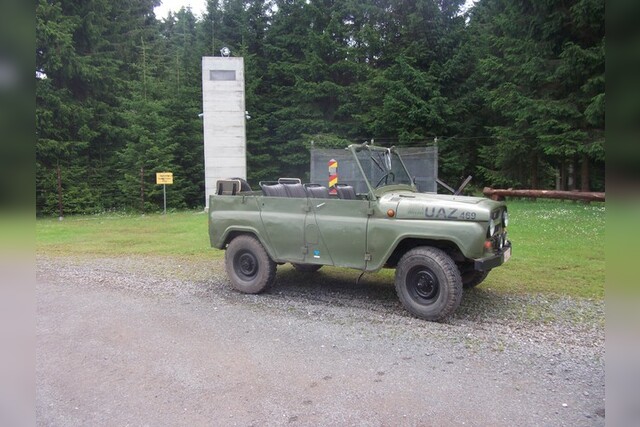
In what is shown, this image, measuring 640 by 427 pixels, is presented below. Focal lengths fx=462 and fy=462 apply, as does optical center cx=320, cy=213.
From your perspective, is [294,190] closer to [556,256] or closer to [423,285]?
[423,285]

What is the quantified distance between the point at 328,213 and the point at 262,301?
1.41 m

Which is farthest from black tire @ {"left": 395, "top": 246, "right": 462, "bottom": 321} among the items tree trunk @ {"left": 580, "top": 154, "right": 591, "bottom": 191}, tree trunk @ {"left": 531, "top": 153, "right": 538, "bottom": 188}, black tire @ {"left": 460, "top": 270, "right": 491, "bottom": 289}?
tree trunk @ {"left": 531, "top": 153, "right": 538, "bottom": 188}

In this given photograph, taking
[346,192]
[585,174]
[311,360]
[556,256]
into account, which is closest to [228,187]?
[346,192]

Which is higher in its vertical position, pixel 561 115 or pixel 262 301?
pixel 561 115

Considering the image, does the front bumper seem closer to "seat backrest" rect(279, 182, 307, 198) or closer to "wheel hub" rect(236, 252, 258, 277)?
"seat backrest" rect(279, 182, 307, 198)

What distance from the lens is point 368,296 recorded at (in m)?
6.03

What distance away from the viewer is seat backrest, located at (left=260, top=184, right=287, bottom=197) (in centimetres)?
634

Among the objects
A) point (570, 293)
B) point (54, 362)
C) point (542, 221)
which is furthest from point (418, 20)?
point (54, 362)

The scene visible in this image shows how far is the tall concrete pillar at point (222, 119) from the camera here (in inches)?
721

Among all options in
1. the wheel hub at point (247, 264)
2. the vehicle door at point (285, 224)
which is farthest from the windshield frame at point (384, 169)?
the wheel hub at point (247, 264)

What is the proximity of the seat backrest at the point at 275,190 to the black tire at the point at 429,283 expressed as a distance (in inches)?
80.7

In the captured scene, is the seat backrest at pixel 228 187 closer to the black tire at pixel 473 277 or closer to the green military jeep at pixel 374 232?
the green military jeep at pixel 374 232
